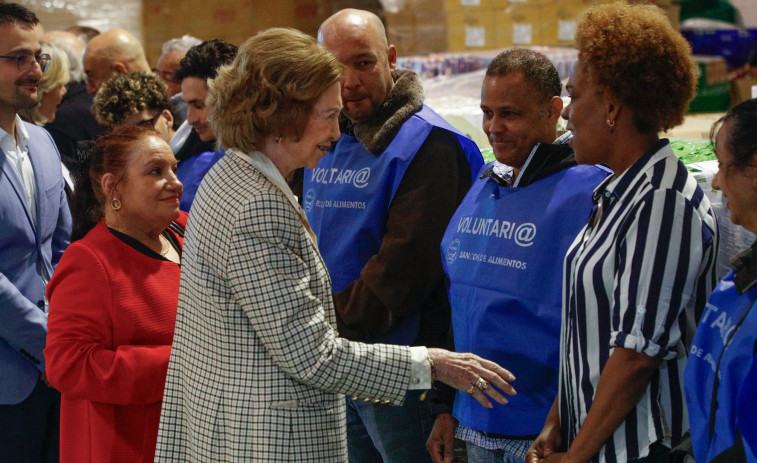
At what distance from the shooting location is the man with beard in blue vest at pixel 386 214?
235 cm

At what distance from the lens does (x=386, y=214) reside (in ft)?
7.94

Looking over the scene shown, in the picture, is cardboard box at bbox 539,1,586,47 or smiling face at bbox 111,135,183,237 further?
cardboard box at bbox 539,1,586,47

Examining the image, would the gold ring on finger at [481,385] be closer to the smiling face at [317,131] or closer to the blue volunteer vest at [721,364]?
the blue volunteer vest at [721,364]

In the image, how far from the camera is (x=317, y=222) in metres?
2.57

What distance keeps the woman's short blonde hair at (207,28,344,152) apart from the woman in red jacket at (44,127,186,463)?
23.9 inches

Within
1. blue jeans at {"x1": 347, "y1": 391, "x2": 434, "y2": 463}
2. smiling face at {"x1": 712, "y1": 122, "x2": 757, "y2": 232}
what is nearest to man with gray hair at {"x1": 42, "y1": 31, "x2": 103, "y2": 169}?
blue jeans at {"x1": 347, "y1": 391, "x2": 434, "y2": 463}

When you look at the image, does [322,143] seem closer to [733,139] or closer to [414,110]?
[414,110]

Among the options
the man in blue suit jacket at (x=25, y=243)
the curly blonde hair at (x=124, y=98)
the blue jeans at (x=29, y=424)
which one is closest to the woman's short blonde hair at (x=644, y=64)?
the man in blue suit jacket at (x=25, y=243)

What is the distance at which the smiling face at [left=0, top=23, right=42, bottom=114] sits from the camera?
3061mm

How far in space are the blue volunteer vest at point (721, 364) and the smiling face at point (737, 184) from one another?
0.34 feet

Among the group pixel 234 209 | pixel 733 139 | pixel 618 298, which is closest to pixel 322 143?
pixel 234 209

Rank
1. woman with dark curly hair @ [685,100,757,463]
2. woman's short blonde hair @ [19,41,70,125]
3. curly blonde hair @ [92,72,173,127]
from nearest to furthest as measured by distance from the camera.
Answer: woman with dark curly hair @ [685,100,757,463] < curly blonde hair @ [92,72,173,127] < woman's short blonde hair @ [19,41,70,125]

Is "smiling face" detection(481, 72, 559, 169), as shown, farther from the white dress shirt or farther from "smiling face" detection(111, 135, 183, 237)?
the white dress shirt

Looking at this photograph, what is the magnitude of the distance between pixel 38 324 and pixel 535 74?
1826 mm
